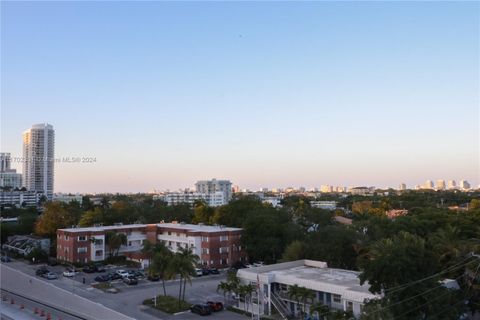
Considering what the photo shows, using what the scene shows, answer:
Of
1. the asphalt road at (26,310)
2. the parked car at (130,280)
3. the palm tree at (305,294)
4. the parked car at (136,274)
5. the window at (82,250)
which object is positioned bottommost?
the asphalt road at (26,310)

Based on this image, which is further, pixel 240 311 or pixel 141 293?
pixel 141 293

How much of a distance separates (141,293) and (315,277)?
12.8 m

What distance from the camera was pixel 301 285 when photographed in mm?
24891

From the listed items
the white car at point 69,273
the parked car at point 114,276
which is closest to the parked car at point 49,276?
the white car at point 69,273

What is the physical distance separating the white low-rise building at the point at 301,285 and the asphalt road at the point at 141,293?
194cm

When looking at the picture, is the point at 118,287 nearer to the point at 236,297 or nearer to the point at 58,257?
the point at 236,297

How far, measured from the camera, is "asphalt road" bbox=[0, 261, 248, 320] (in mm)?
25547

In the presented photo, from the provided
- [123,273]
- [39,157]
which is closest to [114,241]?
[123,273]

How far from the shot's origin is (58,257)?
44250 millimetres

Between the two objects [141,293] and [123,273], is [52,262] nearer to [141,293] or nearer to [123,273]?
[123,273]

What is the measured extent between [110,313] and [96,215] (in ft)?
117

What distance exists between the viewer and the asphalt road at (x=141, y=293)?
25547 mm

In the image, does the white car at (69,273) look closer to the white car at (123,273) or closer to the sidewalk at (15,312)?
the white car at (123,273)

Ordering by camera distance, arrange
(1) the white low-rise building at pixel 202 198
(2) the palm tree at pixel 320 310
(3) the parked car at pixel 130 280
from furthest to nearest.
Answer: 1. (1) the white low-rise building at pixel 202 198
2. (3) the parked car at pixel 130 280
3. (2) the palm tree at pixel 320 310
